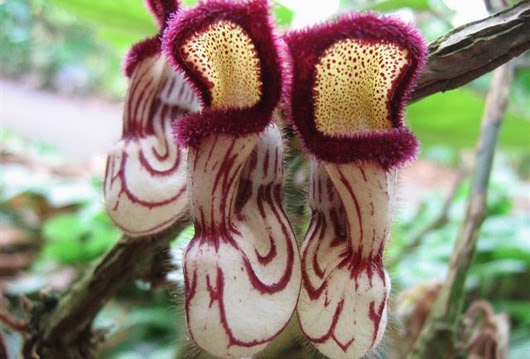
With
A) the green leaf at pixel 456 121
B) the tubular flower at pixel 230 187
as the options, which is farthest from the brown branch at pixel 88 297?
the green leaf at pixel 456 121

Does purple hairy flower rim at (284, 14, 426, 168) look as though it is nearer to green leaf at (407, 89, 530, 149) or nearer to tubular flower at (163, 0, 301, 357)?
tubular flower at (163, 0, 301, 357)

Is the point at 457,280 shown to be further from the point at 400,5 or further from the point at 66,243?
the point at 66,243

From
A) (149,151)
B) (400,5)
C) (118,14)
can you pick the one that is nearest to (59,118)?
(118,14)

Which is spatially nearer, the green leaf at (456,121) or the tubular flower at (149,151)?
the tubular flower at (149,151)

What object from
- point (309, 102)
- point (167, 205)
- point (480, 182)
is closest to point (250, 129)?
point (309, 102)

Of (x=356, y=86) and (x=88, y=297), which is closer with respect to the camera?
(x=356, y=86)

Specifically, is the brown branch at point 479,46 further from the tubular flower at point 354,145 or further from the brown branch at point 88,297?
the brown branch at point 88,297
